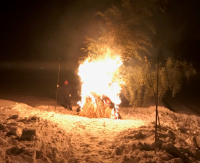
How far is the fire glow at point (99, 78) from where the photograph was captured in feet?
32.1

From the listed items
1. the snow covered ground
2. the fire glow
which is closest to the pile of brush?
the fire glow

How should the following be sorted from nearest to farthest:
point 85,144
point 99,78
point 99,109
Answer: point 85,144
point 99,109
point 99,78

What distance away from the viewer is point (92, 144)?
20.4 ft

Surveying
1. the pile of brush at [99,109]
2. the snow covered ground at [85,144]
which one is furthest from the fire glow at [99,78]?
the snow covered ground at [85,144]

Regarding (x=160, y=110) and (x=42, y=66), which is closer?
(x=160, y=110)

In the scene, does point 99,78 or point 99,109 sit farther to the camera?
point 99,78

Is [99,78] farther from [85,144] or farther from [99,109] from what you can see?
[85,144]

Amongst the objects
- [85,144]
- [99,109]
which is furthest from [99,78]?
[85,144]

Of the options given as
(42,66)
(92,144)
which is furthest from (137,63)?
(42,66)

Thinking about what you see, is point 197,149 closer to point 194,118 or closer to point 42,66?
point 194,118

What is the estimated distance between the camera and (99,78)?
9.84 m

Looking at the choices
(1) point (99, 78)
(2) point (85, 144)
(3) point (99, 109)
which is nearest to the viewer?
(2) point (85, 144)

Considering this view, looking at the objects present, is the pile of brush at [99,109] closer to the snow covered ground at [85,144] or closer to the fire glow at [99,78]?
the fire glow at [99,78]

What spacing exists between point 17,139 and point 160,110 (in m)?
8.83
